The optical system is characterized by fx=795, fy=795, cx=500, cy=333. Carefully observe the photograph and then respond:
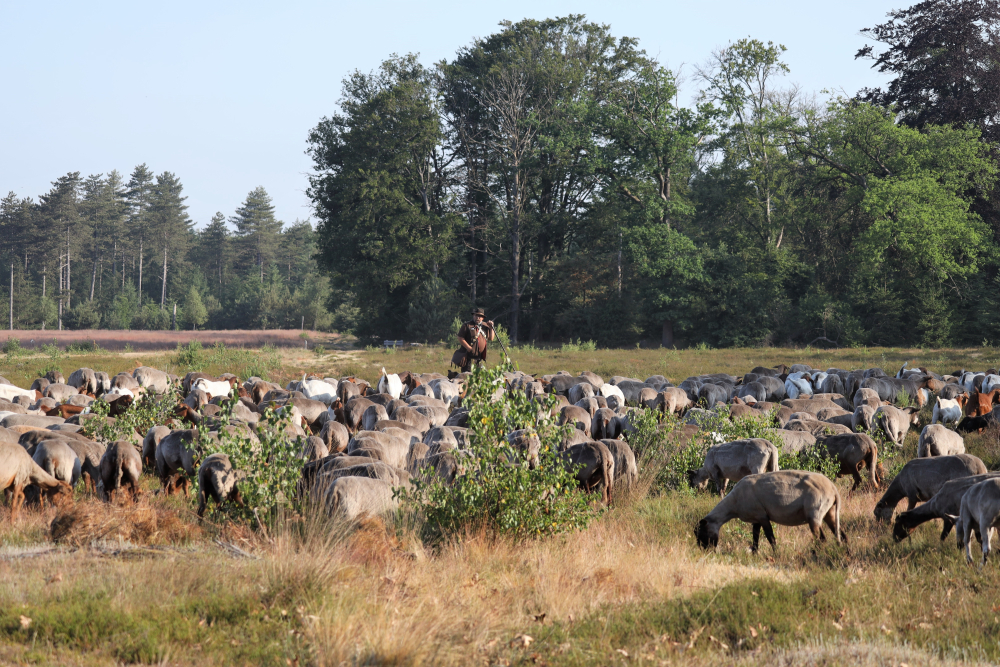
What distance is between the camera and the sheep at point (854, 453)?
1155 cm

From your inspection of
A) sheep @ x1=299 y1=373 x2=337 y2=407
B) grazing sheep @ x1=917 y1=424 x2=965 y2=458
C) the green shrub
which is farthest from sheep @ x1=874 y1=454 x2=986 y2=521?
the green shrub

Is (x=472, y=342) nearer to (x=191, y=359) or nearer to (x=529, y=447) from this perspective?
(x=191, y=359)

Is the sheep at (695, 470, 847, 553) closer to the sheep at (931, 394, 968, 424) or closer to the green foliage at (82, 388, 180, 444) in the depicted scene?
the green foliage at (82, 388, 180, 444)

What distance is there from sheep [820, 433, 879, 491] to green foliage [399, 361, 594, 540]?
203 inches

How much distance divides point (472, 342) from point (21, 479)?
13.8 meters

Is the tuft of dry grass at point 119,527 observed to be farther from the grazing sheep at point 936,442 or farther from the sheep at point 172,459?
the grazing sheep at point 936,442

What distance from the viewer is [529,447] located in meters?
10.3

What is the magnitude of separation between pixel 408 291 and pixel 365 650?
45.8m

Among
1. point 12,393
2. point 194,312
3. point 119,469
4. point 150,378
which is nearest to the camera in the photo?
point 119,469

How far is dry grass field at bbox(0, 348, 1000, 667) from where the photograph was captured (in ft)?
18.9

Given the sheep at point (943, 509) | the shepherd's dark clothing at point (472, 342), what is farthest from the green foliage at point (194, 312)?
the sheep at point (943, 509)

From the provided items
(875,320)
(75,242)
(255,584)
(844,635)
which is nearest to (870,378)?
(844,635)

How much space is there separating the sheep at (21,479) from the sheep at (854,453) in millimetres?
10433

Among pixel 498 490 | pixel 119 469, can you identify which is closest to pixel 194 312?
pixel 119 469
